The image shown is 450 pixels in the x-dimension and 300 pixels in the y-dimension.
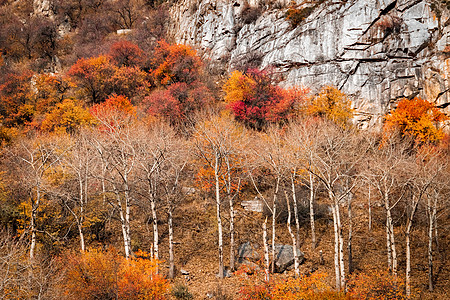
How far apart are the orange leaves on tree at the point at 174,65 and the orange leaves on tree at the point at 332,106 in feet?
71.6

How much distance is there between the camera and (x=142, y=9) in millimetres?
83312

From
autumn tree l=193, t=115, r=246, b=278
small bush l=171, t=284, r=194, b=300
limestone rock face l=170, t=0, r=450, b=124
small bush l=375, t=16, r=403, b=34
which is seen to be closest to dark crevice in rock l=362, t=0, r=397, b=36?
Answer: limestone rock face l=170, t=0, r=450, b=124

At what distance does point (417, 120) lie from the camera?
36188 mm

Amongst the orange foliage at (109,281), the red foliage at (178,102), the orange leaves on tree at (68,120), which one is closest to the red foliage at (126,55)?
the red foliage at (178,102)

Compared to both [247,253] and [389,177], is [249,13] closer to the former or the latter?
[389,177]

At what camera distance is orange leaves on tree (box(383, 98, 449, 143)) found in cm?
3534

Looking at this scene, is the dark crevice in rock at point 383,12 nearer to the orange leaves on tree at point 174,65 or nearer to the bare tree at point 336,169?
the bare tree at point 336,169

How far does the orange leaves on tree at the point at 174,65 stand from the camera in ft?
169

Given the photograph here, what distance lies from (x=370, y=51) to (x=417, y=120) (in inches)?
497

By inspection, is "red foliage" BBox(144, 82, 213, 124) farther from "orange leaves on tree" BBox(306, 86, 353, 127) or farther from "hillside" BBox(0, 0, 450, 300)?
"orange leaves on tree" BBox(306, 86, 353, 127)

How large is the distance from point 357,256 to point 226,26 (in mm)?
49305

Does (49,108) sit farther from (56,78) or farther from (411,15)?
(411,15)

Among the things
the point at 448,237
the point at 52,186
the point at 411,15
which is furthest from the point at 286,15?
the point at 52,186

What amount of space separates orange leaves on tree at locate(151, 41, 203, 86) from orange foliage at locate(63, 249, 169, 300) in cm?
3807
